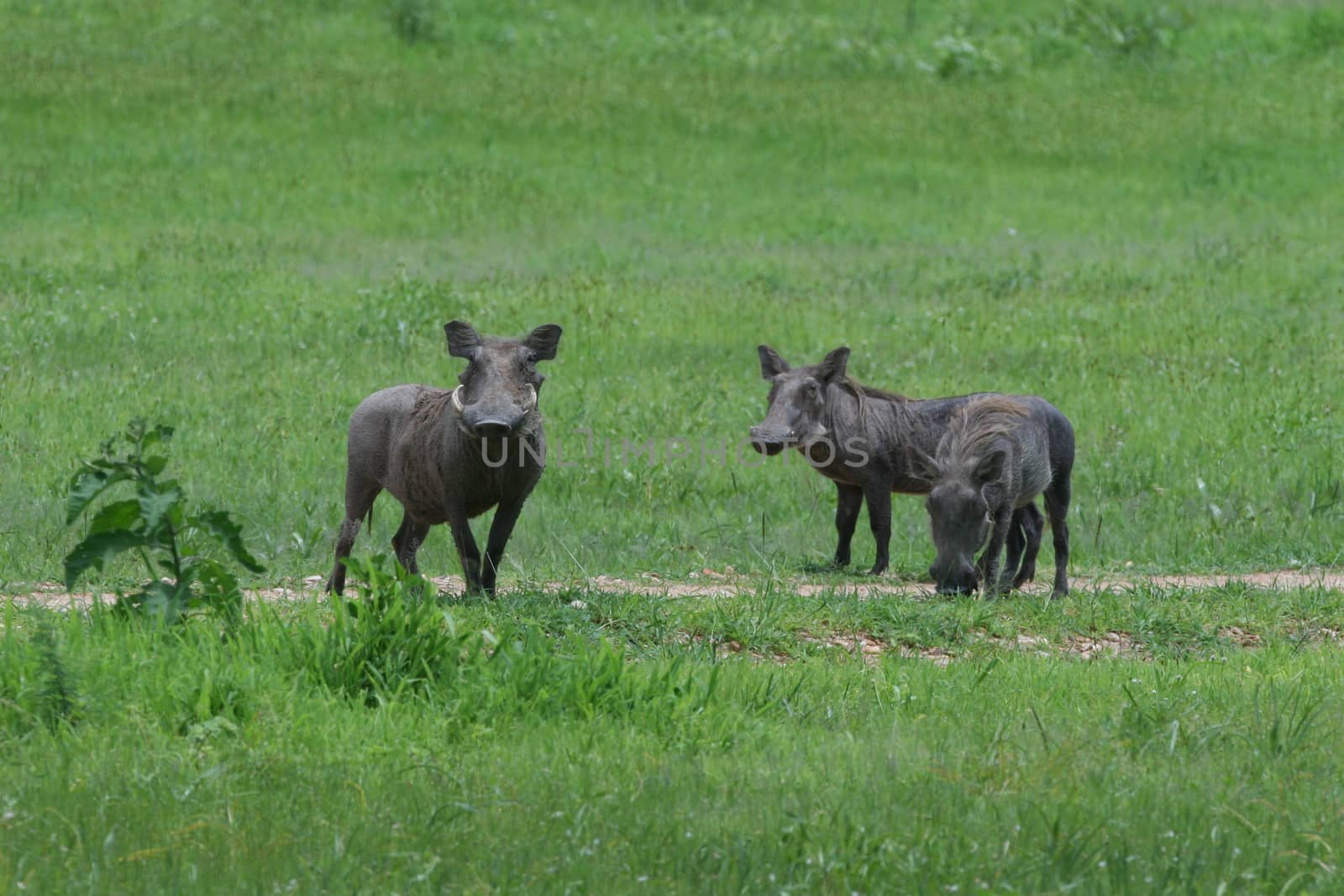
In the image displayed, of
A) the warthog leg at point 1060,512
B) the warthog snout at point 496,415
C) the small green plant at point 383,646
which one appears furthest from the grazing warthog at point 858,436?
the small green plant at point 383,646

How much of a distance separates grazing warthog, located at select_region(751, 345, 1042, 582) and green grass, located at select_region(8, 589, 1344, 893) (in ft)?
10.3

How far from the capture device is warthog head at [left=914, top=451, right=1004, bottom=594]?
905 centimetres

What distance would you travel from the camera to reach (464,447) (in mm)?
8023

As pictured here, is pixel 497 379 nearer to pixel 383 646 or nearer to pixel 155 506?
pixel 383 646

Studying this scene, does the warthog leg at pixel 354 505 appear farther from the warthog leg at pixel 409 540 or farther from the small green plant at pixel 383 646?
the small green plant at pixel 383 646

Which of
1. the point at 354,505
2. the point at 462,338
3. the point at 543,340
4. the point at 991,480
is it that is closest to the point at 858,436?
the point at 991,480

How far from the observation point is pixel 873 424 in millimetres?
10562

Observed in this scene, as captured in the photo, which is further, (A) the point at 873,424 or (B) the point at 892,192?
(B) the point at 892,192

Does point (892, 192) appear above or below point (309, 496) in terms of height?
above

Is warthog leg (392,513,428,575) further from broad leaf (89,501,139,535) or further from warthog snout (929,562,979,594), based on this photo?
broad leaf (89,501,139,535)

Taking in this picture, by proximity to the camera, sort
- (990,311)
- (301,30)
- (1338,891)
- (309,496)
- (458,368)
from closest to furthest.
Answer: (1338,891)
(309,496)
(458,368)
(990,311)
(301,30)

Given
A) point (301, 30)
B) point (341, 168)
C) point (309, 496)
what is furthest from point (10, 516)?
point (301, 30)

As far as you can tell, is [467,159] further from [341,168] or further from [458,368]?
[458,368]

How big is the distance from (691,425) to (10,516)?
5240 mm
